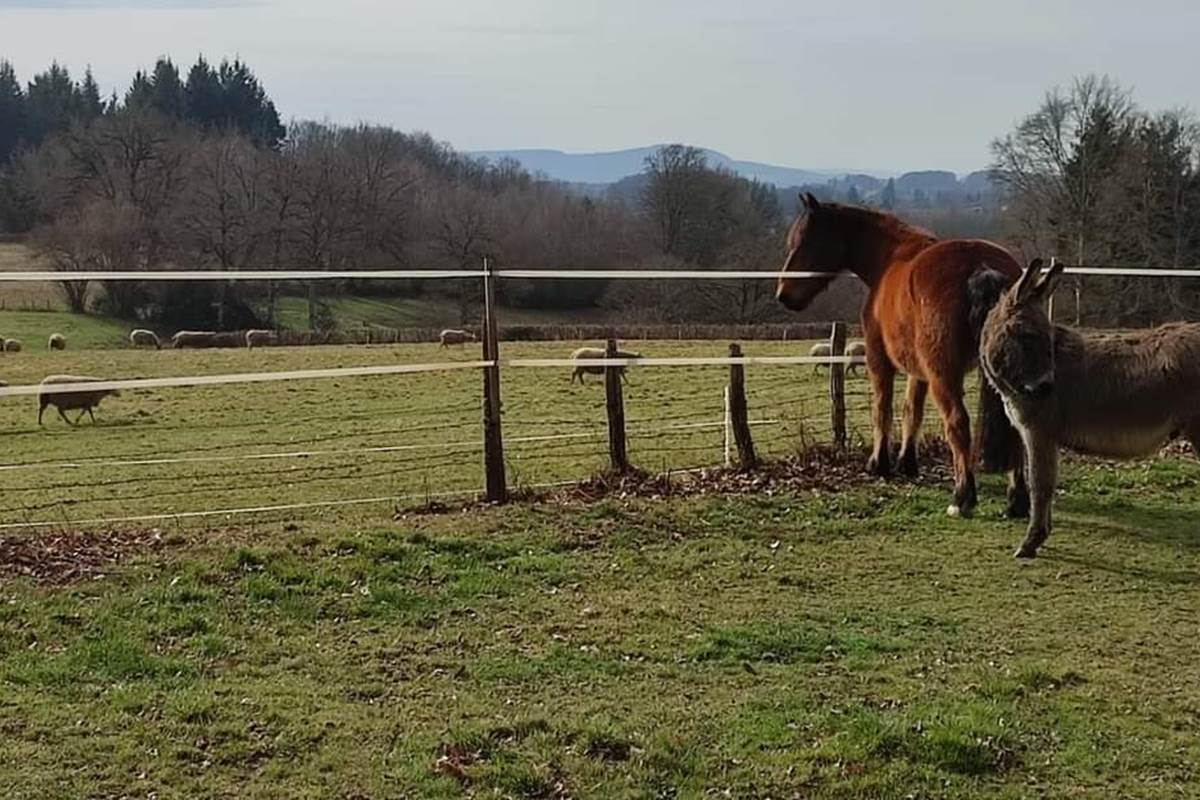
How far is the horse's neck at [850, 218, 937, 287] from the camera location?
794 centimetres

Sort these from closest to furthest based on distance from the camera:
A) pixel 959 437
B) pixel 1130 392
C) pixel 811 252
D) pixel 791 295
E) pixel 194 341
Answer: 1. pixel 1130 392
2. pixel 959 437
3. pixel 811 252
4. pixel 791 295
5. pixel 194 341

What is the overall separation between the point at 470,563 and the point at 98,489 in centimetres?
795

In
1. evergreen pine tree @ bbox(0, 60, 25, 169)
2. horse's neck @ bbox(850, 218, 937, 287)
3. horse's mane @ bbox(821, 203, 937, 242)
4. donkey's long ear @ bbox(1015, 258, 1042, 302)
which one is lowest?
donkey's long ear @ bbox(1015, 258, 1042, 302)

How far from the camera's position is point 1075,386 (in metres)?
6.20

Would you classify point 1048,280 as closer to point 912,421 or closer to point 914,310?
point 914,310

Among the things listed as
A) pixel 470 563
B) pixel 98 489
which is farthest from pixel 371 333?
pixel 470 563

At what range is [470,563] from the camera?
602cm

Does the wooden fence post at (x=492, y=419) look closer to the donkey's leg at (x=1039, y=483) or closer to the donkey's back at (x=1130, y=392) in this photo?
the donkey's leg at (x=1039, y=483)

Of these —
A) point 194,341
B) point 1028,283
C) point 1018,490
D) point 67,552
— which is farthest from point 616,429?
point 194,341

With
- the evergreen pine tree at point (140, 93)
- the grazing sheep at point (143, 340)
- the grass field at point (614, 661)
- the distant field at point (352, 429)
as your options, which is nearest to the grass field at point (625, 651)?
the grass field at point (614, 661)

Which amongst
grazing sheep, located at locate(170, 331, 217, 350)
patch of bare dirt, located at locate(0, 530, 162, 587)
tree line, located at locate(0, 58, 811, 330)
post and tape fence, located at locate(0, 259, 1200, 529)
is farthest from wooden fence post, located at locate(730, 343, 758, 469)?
tree line, located at locate(0, 58, 811, 330)

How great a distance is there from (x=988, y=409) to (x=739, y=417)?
231 centimetres

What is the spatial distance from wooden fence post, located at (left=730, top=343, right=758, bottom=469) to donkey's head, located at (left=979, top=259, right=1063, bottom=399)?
8.83 feet

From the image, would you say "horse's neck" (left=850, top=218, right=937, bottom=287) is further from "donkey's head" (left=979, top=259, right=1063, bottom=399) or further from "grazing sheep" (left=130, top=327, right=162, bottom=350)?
"grazing sheep" (left=130, top=327, right=162, bottom=350)
